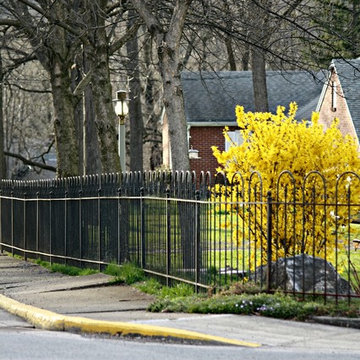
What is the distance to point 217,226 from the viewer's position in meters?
14.1

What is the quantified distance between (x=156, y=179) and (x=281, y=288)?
136 inches

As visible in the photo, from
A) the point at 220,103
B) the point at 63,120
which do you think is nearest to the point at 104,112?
the point at 63,120

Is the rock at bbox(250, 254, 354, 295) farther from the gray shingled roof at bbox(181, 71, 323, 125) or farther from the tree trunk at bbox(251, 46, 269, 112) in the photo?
the gray shingled roof at bbox(181, 71, 323, 125)

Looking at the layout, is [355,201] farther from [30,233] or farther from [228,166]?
[30,233]

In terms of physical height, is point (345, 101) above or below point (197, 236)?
above

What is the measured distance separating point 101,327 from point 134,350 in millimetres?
1462

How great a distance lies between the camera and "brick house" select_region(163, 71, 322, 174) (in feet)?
163

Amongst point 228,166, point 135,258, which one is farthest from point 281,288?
point 135,258

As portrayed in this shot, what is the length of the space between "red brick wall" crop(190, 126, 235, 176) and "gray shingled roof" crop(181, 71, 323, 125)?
1.74 ft

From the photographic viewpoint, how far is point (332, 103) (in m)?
41.8

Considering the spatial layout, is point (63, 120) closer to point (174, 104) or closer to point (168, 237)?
point (174, 104)

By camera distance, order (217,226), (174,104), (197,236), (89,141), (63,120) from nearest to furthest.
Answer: (197,236)
(217,226)
(174,104)
(63,120)
(89,141)

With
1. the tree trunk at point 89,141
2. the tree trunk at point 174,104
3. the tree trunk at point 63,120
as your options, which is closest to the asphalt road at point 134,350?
the tree trunk at point 174,104

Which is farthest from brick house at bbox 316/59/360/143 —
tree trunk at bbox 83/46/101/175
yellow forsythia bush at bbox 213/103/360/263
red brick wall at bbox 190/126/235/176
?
yellow forsythia bush at bbox 213/103/360/263
